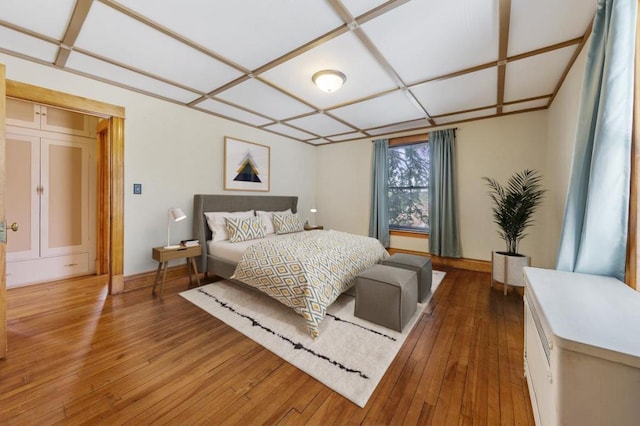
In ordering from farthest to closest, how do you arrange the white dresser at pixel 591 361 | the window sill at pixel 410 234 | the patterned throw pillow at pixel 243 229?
1. the window sill at pixel 410 234
2. the patterned throw pillow at pixel 243 229
3. the white dresser at pixel 591 361

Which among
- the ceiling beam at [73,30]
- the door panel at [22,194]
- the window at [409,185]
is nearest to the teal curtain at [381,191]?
the window at [409,185]

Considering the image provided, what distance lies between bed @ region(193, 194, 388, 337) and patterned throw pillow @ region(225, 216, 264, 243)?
12cm

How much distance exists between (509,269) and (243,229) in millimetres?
3548

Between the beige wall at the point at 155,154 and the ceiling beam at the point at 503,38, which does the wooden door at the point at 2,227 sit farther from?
the ceiling beam at the point at 503,38

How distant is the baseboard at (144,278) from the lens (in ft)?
9.94

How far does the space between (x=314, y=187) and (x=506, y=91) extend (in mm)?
3949

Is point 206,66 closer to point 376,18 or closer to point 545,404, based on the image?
point 376,18

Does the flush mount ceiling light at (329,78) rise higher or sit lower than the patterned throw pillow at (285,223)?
higher

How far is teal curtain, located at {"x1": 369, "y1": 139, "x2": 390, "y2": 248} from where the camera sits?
482cm

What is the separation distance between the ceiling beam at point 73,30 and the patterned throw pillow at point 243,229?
229 cm

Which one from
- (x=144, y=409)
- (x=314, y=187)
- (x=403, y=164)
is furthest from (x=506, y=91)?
(x=144, y=409)

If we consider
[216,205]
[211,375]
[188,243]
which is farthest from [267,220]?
[211,375]

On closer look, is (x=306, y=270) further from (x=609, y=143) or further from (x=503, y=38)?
(x=503, y=38)

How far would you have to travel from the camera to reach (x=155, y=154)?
3.23 metres
